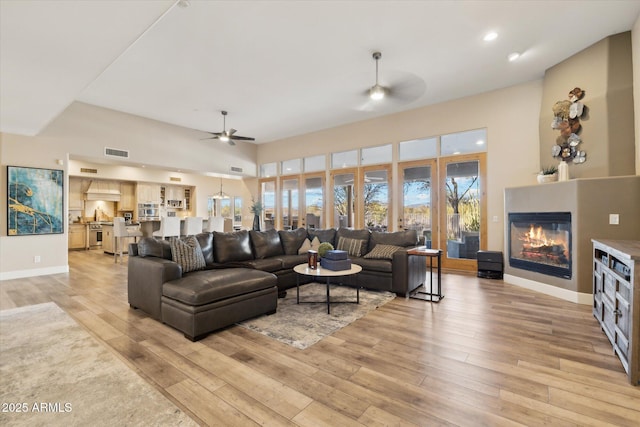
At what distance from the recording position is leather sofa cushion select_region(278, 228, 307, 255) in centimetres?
532

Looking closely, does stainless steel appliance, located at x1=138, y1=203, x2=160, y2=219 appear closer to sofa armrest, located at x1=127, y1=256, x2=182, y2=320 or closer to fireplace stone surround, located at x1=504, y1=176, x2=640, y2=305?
sofa armrest, located at x1=127, y1=256, x2=182, y2=320

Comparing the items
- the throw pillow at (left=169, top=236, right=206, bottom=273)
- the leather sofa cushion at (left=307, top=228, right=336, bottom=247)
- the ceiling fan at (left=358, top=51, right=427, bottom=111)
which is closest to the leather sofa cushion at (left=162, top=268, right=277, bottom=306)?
the throw pillow at (left=169, top=236, right=206, bottom=273)

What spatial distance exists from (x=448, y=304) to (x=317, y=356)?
2218 mm

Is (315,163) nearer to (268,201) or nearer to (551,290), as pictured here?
(268,201)

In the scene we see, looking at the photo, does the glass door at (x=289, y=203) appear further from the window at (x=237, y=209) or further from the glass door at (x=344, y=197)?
the window at (x=237, y=209)

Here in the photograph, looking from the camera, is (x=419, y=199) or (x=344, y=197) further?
(x=344, y=197)

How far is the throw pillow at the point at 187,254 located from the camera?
3637mm

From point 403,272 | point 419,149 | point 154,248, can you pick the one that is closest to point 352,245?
point 403,272

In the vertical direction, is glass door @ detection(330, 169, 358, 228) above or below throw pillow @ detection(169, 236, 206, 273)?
above

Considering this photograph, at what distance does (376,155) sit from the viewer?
7.52 metres

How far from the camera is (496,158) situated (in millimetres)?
5781

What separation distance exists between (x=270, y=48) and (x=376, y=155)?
13.1ft

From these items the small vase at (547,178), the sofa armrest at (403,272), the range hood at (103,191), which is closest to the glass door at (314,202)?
the sofa armrest at (403,272)

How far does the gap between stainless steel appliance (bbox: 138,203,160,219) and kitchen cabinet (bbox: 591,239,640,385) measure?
1221 cm
